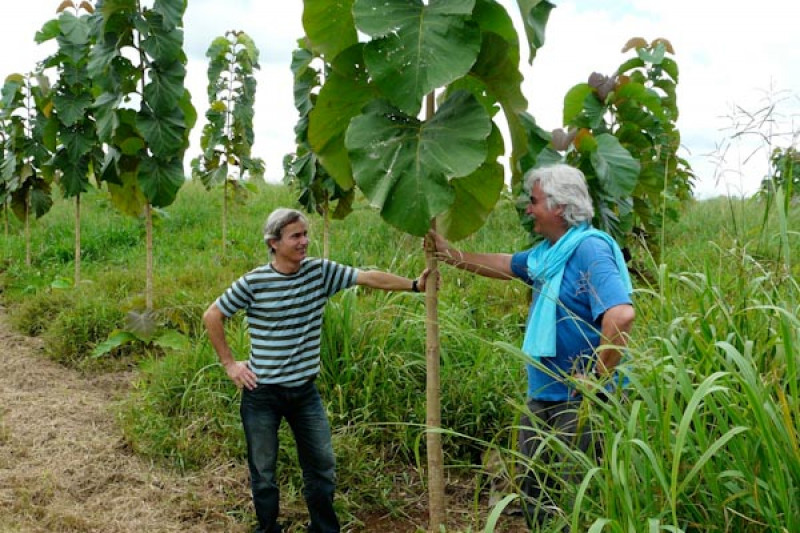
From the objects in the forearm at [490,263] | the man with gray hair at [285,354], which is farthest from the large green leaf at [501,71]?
the man with gray hair at [285,354]

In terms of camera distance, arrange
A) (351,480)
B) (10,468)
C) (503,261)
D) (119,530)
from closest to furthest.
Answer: (503,261), (119,530), (351,480), (10,468)

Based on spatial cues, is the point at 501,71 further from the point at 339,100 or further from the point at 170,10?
the point at 170,10

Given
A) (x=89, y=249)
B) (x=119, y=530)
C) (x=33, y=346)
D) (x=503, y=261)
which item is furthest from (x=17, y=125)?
(x=503, y=261)

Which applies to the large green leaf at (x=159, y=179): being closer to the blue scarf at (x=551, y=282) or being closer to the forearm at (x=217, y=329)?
the forearm at (x=217, y=329)

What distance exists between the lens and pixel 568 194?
3.48 metres

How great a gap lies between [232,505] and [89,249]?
8.21 meters

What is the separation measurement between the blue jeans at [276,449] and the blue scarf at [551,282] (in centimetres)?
126

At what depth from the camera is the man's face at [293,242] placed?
398 cm

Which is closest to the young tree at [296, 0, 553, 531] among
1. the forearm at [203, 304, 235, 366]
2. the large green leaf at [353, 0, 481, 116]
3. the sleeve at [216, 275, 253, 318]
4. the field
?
the large green leaf at [353, 0, 481, 116]

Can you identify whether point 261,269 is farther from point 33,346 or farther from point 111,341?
point 33,346

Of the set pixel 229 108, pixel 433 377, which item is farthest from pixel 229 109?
pixel 433 377

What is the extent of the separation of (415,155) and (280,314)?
1.27 meters

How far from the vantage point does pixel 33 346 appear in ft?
25.5

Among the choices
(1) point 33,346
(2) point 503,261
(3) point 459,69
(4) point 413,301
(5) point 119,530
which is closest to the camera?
(3) point 459,69
